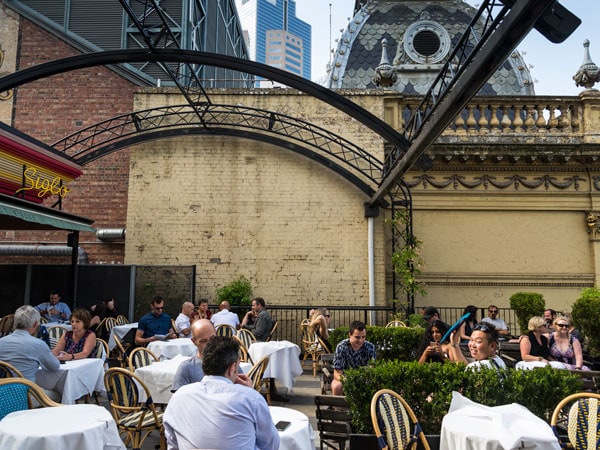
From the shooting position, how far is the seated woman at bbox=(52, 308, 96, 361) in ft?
21.6

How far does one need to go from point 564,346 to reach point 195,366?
211 inches

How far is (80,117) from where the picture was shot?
16.0 meters

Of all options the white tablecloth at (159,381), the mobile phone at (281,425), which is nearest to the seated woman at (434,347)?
the mobile phone at (281,425)

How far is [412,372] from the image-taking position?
4.54 meters

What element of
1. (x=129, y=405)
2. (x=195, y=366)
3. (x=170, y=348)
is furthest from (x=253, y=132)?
(x=195, y=366)

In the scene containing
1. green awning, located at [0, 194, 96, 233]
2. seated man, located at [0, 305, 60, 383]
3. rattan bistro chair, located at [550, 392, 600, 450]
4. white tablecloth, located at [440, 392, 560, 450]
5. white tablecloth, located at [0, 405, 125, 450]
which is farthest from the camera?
green awning, located at [0, 194, 96, 233]

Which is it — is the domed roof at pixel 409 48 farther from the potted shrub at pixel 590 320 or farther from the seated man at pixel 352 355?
the seated man at pixel 352 355

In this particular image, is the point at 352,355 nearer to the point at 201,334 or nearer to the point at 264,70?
the point at 201,334

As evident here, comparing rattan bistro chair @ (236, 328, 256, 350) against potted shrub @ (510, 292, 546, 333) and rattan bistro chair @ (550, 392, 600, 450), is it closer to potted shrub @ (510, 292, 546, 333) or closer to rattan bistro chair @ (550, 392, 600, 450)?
rattan bistro chair @ (550, 392, 600, 450)

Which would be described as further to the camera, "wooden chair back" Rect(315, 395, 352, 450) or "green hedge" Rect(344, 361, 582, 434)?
"wooden chair back" Rect(315, 395, 352, 450)

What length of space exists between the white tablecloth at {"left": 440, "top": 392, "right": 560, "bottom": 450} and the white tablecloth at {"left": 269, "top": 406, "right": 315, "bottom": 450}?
3.27ft

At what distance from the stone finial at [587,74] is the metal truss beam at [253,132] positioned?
6063 mm

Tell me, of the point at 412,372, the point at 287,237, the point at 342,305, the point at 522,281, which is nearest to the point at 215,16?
the point at 287,237

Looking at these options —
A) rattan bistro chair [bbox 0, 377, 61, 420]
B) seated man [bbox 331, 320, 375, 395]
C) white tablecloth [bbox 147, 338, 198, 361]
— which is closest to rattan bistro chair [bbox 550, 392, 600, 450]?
seated man [bbox 331, 320, 375, 395]
